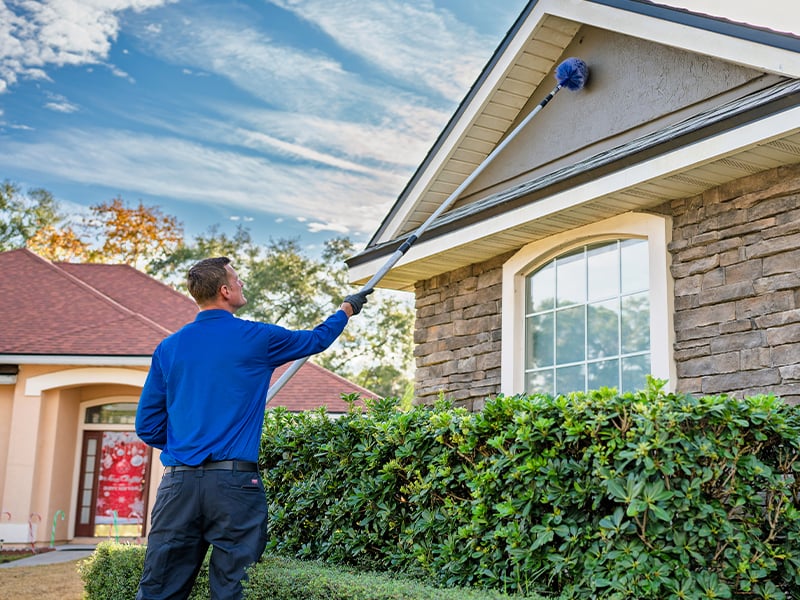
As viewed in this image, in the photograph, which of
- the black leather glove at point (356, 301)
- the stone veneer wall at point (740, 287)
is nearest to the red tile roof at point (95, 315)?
the stone veneer wall at point (740, 287)

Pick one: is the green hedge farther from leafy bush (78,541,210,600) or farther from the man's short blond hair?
leafy bush (78,541,210,600)

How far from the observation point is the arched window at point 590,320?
643 centimetres

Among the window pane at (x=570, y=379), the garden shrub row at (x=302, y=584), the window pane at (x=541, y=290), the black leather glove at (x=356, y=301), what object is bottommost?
the garden shrub row at (x=302, y=584)

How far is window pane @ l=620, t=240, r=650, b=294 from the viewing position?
253 inches

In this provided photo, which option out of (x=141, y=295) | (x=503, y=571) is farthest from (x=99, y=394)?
(x=503, y=571)

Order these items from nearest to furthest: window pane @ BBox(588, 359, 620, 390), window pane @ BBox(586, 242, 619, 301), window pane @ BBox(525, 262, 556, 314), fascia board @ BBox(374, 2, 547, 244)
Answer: window pane @ BBox(588, 359, 620, 390) → window pane @ BBox(586, 242, 619, 301) → window pane @ BBox(525, 262, 556, 314) → fascia board @ BBox(374, 2, 547, 244)

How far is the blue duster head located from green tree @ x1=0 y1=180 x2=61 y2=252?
2608cm

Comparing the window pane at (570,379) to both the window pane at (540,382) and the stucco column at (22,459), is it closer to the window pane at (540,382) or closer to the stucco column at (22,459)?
the window pane at (540,382)

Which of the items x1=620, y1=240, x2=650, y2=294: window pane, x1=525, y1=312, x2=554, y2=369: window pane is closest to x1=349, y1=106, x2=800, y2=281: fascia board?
x1=620, y1=240, x2=650, y2=294: window pane

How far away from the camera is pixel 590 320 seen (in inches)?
271

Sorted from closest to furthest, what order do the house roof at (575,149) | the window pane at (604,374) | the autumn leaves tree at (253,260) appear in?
the house roof at (575,149), the window pane at (604,374), the autumn leaves tree at (253,260)

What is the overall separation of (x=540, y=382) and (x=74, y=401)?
38.4 feet

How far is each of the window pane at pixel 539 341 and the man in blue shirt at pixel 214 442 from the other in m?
3.14

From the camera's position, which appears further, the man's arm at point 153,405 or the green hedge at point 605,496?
the man's arm at point 153,405
